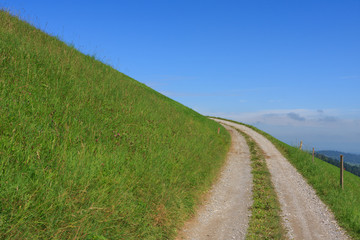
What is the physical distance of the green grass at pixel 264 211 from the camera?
840 centimetres

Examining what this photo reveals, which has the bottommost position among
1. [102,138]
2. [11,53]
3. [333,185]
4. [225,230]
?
[225,230]

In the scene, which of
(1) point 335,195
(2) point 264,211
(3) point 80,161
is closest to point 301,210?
(2) point 264,211

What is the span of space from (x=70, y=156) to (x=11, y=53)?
339 inches

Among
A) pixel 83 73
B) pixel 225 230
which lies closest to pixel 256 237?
pixel 225 230

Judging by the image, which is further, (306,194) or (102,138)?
(306,194)

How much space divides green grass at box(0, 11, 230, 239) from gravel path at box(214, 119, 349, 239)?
4.09 m

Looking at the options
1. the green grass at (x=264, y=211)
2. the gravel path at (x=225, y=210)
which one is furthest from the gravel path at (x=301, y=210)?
the gravel path at (x=225, y=210)

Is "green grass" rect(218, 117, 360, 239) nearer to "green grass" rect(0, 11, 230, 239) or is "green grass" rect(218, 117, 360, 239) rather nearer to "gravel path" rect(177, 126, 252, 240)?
"gravel path" rect(177, 126, 252, 240)

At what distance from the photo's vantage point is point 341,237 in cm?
883

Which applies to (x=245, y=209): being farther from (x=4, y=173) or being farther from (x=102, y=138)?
(x=4, y=173)

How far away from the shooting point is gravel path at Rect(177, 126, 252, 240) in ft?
27.4

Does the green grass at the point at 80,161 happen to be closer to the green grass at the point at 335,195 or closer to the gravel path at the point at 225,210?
the gravel path at the point at 225,210

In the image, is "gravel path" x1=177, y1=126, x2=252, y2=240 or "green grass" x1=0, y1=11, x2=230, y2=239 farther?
"gravel path" x1=177, y1=126, x2=252, y2=240

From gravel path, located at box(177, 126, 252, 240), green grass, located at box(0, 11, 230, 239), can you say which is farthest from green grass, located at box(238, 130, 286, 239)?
green grass, located at box(0, 11, 230, 239)
